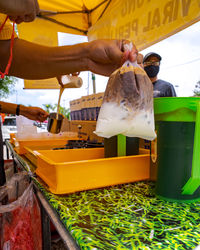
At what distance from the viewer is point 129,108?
18.3 inches

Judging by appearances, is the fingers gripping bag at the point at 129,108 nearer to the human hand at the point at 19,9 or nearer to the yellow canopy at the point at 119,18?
the human hand at the point at 19,9

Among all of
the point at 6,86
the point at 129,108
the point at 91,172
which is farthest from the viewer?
the point at 6,86

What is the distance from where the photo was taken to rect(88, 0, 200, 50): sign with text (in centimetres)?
117

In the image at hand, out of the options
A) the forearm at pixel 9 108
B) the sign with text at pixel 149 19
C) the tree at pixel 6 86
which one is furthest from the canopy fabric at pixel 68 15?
the tree at pixel 6 86

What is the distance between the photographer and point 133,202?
53cm

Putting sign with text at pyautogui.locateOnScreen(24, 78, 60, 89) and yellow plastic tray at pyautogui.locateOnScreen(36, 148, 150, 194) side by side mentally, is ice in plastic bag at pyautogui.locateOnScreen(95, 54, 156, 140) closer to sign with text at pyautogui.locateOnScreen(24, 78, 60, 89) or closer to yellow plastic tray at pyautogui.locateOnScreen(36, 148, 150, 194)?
yellow plastic tray at pyautogui.locateOnScreen(36, 148, 150, 194)

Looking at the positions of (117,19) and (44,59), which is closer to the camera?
(44,59)

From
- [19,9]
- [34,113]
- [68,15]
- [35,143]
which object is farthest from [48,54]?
[68,15]

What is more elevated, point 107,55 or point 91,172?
point 107,55

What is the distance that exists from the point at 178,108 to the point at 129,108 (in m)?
0.14

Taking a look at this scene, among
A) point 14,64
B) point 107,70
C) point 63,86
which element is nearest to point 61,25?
point 63,86

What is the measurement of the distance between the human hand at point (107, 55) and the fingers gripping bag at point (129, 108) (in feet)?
0.25

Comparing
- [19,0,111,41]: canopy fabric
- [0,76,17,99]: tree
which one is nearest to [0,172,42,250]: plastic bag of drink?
[19,0,111,41]: canopy fabric

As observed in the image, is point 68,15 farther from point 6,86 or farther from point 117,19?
point 6,86
